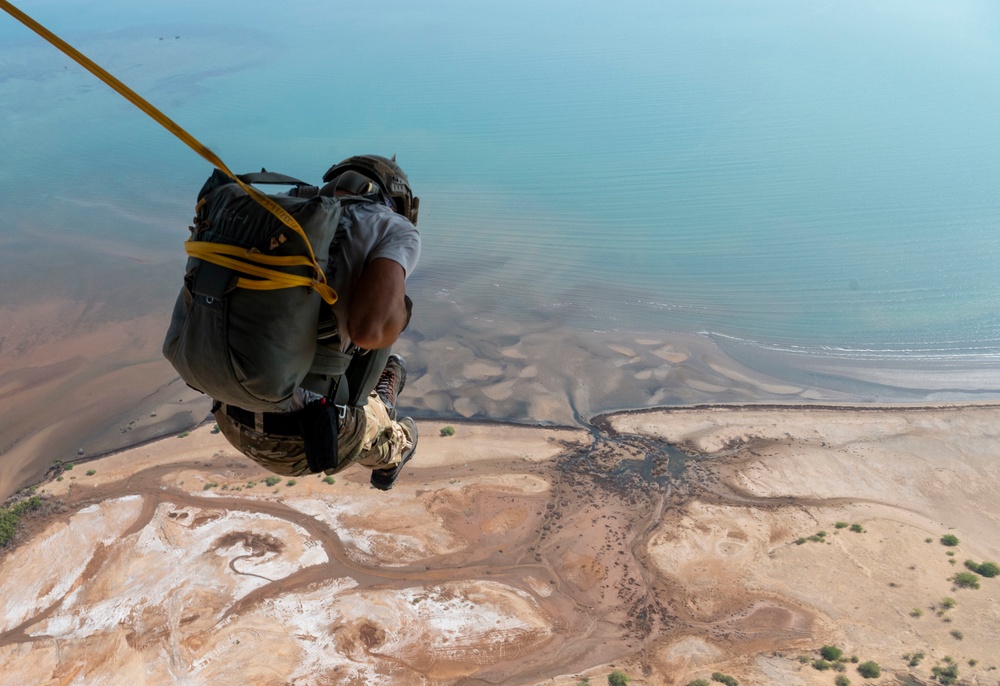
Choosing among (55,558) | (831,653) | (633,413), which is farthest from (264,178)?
(633,413)

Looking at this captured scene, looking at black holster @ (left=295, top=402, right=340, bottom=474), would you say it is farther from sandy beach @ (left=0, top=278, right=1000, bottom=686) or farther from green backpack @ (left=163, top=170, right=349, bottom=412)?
sandy beach @ (left=0, top=278, right=1000, bottom=686)

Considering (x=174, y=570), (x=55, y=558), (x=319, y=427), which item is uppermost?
(x=319, y=427)

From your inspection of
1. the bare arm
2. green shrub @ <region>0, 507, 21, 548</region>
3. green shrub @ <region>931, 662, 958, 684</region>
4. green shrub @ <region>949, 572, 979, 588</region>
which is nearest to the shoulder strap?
the bare arm

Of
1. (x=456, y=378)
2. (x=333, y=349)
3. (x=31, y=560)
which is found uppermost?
(x=333, y=349)

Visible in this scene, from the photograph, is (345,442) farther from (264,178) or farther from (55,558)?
(55,558)

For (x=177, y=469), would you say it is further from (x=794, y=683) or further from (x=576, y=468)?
(x=794, y=683)

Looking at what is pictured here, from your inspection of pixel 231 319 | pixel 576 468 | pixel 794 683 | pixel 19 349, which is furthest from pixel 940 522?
pixel 19 349
